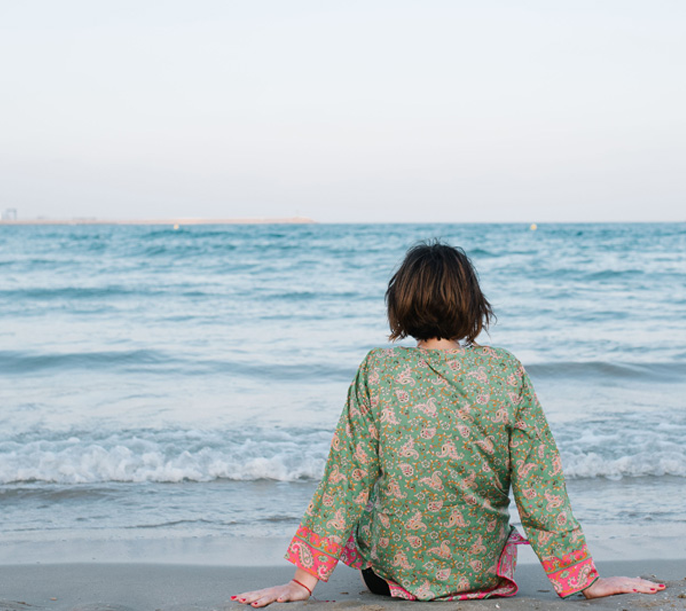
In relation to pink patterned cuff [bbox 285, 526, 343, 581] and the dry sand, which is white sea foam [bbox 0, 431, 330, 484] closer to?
the dry sand

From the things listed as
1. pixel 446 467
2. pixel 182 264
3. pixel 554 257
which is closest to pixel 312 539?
pixel 446 467

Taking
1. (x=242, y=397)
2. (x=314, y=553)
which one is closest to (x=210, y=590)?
(x=314, y=553)

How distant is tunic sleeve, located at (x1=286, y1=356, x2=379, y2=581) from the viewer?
2.12m

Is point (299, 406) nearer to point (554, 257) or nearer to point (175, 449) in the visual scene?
point (175, 449)

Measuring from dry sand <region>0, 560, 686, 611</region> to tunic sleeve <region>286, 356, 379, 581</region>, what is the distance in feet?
0.53

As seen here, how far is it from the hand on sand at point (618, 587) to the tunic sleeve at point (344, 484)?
2.33ft

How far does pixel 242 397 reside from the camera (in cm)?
609

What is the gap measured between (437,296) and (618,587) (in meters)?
1.03

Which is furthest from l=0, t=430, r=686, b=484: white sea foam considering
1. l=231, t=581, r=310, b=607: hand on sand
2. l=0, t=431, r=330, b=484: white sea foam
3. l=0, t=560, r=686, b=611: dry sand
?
l=231, t=581, r=310, b=607: hand on sand

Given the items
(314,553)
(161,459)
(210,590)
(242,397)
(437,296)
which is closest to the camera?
(437,296)

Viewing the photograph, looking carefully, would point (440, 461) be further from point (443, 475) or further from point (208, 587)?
point (208, 587)

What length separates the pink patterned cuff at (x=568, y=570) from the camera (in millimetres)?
2121

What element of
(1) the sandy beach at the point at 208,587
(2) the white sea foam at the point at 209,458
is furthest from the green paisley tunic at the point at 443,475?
(2) the white sea foam at the point at 209,458

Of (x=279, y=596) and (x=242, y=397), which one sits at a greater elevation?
(x=279, y=596)
